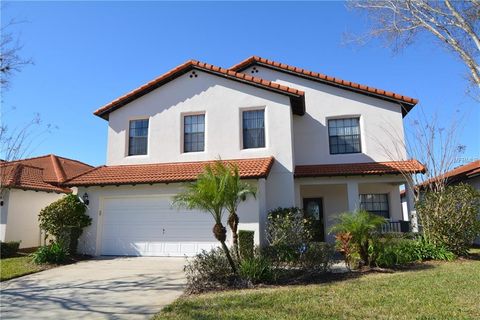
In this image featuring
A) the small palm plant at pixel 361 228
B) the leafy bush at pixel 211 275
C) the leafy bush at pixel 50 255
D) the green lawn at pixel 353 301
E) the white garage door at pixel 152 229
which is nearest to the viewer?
the green lawn at pixel 353 301

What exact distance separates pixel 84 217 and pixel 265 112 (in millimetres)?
9343

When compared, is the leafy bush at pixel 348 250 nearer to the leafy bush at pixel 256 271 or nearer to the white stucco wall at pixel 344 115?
the leafy bush at pixel 256 271

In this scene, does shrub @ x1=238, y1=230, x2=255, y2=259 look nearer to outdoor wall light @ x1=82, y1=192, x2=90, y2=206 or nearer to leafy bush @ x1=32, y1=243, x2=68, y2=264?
leafy bush @ x1=32, y1=243, x2=68, y2=264

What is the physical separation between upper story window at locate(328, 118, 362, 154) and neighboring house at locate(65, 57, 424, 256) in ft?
0.17

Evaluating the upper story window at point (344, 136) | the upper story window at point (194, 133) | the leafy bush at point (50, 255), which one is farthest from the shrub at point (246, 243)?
the upper story window at point (344, 136)

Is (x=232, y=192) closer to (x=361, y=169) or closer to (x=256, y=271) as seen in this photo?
(x=256, y=271)

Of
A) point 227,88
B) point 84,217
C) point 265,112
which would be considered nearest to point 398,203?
point 265,112

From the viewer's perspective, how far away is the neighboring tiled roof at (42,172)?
1799 cm

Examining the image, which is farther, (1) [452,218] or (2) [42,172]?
(2) [42,172]

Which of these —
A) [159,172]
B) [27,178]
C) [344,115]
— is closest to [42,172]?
[27,178]

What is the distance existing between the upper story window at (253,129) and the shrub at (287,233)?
11.3ft

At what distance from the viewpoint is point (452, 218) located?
12.7 metres

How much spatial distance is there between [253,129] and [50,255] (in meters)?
9.83

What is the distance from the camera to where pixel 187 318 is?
6598 mm
